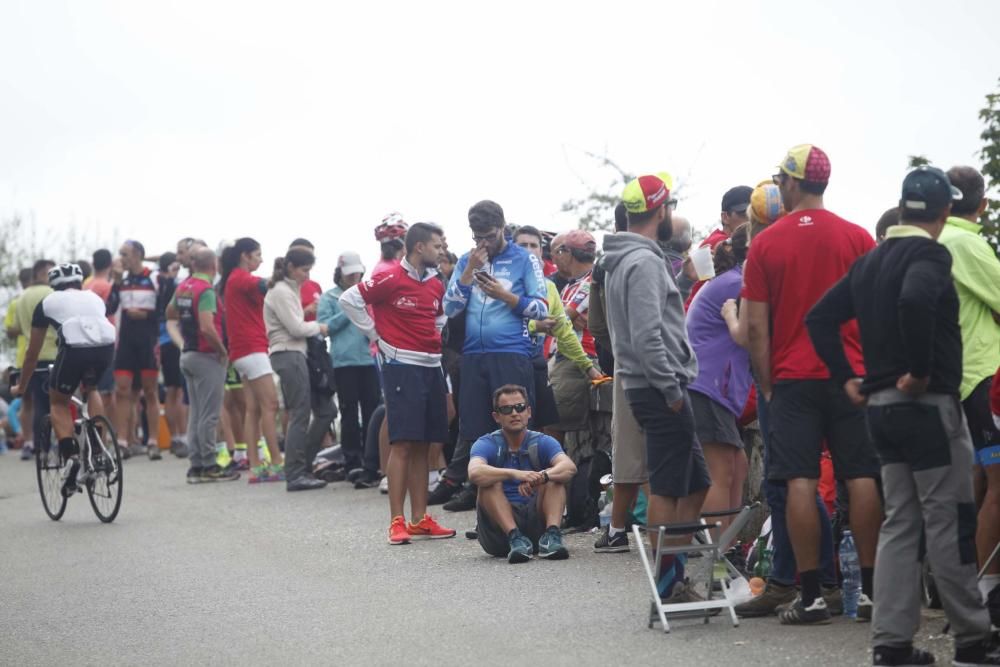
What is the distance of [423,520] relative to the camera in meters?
11.8

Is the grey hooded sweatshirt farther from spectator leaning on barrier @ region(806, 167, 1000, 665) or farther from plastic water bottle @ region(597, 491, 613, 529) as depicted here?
plastic water bottle @ region(597, 491, 613, 529)

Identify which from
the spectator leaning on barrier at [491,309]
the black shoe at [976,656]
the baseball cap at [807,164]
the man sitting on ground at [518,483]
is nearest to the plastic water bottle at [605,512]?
the man sitting on ground at [518,483]

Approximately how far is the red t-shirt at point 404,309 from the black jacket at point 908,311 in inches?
217

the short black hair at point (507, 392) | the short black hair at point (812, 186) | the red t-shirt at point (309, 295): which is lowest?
the short black hair at point (507, 392)

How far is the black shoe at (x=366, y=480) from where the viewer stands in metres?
16.0

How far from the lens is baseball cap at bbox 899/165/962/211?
21.3 ft

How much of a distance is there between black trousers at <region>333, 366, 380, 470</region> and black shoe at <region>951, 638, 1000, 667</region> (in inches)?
406

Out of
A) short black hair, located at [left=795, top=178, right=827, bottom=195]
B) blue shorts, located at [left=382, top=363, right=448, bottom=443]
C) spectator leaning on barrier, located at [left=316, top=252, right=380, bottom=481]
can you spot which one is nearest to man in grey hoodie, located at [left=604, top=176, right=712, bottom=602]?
short black hair, located at [left=795, top=178, right=827, bottom=195]

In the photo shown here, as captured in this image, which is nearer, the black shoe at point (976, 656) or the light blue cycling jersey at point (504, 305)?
the black shoe at point (976, 656)

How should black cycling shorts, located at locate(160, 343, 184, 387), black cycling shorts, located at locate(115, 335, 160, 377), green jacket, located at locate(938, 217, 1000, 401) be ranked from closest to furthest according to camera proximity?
green jacket, located at locate(938, 217, 1000, 401)
black cycling shorts, located at locate(160, 343, 184, 387)
black cycling shorts, located at locate(115, 335, 160, 377)

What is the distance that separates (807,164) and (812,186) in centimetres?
12

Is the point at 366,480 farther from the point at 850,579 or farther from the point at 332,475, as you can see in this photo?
the point at 850,579

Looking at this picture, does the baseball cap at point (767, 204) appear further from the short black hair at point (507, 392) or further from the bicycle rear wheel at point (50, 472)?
the bicycle rear wheel at point (50, 472)

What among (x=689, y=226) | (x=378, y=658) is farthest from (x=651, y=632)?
(x=689, y=226)
